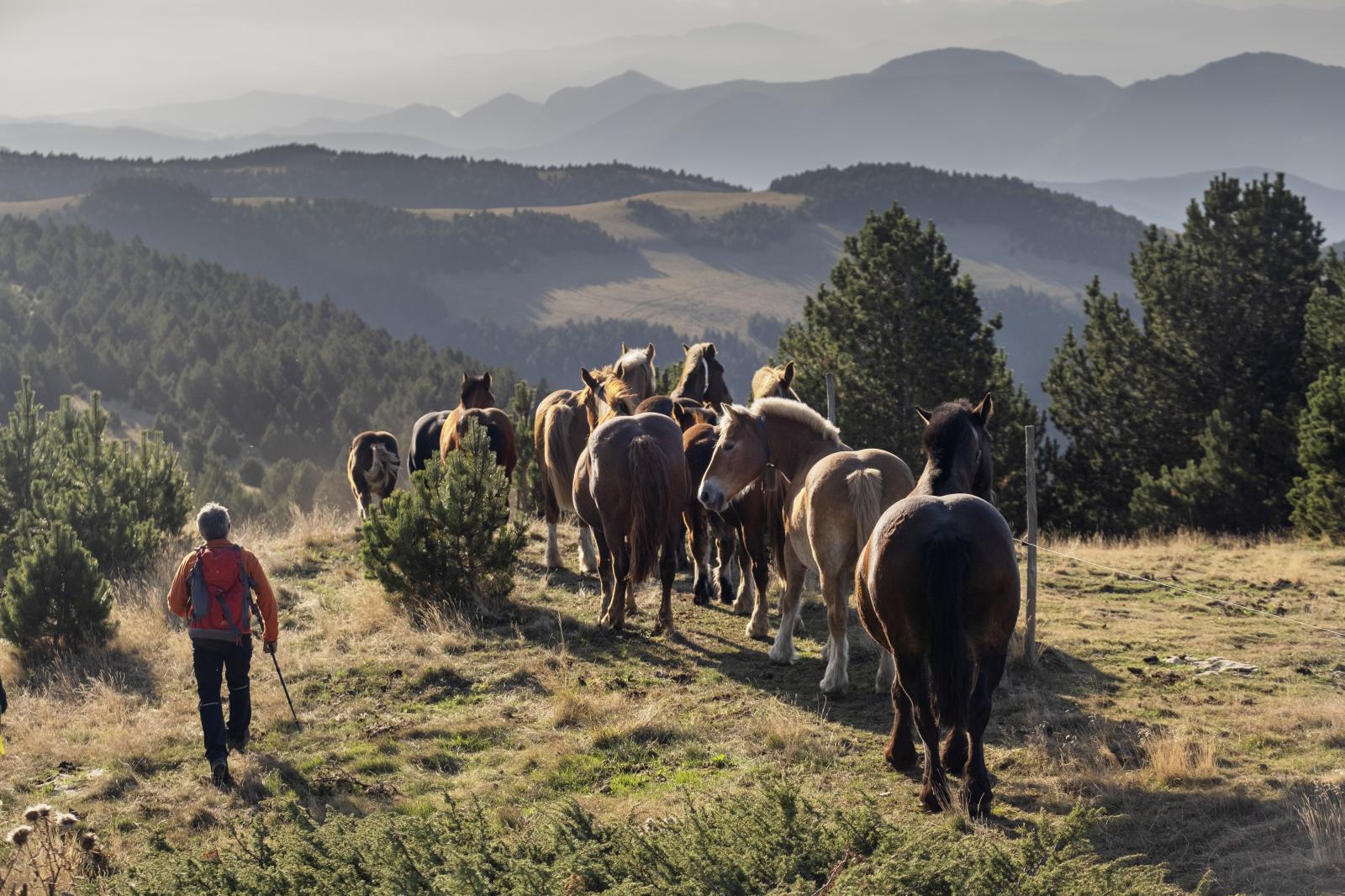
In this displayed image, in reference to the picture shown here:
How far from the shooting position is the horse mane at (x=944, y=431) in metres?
6.90

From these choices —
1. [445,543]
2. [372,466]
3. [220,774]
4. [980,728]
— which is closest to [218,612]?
[220,774]

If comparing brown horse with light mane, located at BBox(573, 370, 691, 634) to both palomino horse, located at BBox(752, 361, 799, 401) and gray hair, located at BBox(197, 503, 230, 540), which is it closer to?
palomino horse, located at BBox(752, 361, 799, 401)

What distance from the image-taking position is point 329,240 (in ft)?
511

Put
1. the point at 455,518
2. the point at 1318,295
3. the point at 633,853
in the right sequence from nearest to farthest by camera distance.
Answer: the point at 633,853
the point at 455,518
the point at 1318,295

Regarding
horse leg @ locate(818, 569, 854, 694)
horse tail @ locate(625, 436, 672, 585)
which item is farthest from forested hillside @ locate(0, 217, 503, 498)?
horse leg @ locate(818, 569, 854, 694)

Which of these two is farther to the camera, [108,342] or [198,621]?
[108,342]

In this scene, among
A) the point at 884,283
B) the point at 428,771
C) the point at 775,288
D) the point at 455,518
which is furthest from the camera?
the point at 775,288

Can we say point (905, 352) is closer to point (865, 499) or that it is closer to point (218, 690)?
point (865, 499)

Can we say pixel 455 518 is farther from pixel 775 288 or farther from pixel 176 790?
pixel 775 288

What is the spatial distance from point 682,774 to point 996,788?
1980mm

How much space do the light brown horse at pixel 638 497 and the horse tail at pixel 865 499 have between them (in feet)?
8.92

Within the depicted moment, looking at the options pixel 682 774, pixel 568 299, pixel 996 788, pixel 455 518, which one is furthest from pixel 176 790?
pixel 568 299

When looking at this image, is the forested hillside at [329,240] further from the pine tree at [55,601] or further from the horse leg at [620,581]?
the horse leg at [620,581]

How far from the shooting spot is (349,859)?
559 centimetres
